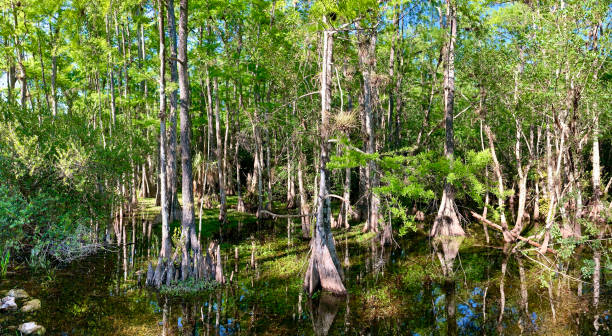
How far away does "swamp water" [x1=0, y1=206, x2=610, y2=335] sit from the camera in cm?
841

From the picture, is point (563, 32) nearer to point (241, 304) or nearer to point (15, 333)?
point (241, 304)

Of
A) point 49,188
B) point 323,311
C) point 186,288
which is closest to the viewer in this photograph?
point 323,311

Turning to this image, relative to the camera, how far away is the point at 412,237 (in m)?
19.4

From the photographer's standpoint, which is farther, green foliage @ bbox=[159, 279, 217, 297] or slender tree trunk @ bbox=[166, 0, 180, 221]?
slender tree trunk @ bbox=[166, 0, 180, 221]

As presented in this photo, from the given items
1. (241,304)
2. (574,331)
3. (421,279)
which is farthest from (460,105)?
(241,304)

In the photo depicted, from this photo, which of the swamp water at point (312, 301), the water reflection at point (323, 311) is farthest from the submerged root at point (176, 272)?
the water reflection at point (323, 311)

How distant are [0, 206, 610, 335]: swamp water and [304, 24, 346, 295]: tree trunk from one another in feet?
1.41

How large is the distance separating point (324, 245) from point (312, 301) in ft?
5.25

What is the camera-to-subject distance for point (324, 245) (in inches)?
421

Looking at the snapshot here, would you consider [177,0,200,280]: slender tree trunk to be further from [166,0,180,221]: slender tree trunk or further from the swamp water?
the swamp water

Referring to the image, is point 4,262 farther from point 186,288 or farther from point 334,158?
point 334,158

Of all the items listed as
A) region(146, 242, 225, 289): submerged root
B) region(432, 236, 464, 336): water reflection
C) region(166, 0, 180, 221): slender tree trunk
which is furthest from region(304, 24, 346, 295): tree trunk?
region(166, 0, 180, 221): slender tree trunk

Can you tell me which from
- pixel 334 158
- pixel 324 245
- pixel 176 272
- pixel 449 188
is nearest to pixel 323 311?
pixel 324 245

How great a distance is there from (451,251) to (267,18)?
52.3 feet
